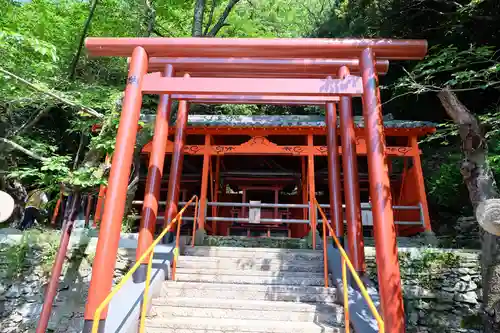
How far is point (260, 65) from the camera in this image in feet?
17.0

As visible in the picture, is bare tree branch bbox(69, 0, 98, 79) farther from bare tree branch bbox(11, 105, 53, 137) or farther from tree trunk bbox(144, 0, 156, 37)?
tree trunk bbox(144, 0, 156, 37)

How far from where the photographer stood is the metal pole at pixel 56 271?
519 cm

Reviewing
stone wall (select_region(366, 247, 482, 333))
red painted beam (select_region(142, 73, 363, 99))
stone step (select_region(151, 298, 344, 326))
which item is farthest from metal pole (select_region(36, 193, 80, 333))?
stone wall (select_region(366, 247, 482, 333))

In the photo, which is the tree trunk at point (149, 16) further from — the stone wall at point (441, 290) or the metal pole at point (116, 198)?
the stone wall at point (441, 290)

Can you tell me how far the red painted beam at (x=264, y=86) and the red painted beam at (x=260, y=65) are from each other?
753 mm

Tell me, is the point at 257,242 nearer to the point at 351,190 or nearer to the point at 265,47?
the point at 351,190

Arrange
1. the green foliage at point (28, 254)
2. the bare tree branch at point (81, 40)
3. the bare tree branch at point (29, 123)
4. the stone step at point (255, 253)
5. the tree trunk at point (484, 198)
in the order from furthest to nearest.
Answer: the bare tree branch at point (29, 123)
the bare tree branch at point (81, 40)
the green foliage at point (28, 254)
the stone step at point (255, 253)
the tree trunk at point (484, 198)

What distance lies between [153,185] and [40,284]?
356 cm

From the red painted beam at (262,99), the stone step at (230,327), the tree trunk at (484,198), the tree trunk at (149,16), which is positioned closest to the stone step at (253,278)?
the stone step at (230,327)

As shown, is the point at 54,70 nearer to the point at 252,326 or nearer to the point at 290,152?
the point at 290,152

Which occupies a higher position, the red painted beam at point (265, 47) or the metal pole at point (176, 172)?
the red painted beam at point (265, 47)

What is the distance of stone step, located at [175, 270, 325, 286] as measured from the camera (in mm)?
4867

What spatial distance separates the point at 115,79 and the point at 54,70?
84.5 inches

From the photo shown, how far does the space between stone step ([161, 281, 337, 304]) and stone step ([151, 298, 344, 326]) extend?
21 cm
